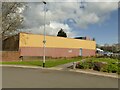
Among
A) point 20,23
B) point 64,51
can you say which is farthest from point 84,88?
point 64,51

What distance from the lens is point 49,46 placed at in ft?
165

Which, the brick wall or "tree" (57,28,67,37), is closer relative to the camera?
the brick wall

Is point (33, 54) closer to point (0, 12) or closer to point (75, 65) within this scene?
point (0, 12)

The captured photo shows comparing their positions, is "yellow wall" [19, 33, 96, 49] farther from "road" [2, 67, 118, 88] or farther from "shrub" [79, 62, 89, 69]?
"road" [2, 67, 118, 88]

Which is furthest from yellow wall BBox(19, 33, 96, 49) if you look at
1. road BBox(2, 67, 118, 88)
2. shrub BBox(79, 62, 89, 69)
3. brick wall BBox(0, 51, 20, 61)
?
road BBox(2, 67, 118, 88)

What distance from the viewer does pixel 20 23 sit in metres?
40.8

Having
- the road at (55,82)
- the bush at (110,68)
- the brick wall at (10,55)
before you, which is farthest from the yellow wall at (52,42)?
the road at (55,82)

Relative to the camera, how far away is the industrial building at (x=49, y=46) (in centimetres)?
4465

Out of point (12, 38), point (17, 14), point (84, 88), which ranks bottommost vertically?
point (84, 88)

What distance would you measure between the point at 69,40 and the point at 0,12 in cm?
2150

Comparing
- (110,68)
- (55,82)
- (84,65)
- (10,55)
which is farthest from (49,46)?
(55,82)

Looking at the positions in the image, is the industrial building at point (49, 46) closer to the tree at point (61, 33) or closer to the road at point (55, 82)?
the tree at point (61, 33)

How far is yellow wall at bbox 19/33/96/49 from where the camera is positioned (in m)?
45.0

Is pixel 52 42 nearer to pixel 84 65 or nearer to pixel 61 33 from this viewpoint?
pixel 84 65
